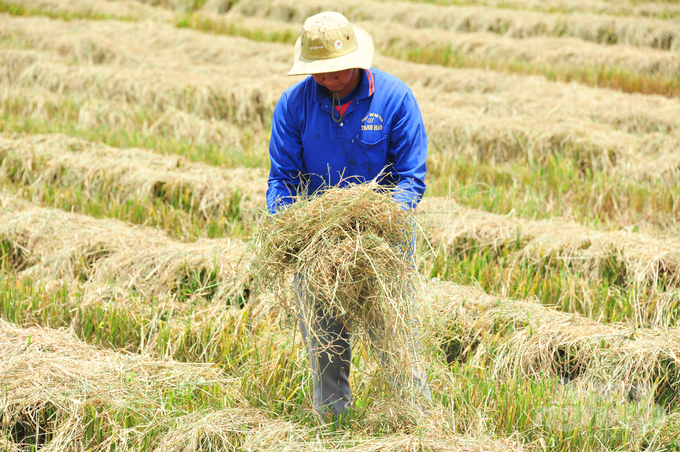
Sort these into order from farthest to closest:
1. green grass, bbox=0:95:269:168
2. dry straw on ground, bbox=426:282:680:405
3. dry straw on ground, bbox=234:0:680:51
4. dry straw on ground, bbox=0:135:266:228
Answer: dry straw on ground, bbox=234:0:680:51
green grass, bbox=0:95:269:168
dry straw on ground, bbox=0:135:266:228
dry straw on ground, bbox=426:282:680:405

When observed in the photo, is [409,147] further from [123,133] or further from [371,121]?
[123,133]

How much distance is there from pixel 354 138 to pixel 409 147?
0.20m

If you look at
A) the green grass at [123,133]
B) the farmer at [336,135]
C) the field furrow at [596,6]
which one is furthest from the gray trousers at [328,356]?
the field furrow at [596,6]

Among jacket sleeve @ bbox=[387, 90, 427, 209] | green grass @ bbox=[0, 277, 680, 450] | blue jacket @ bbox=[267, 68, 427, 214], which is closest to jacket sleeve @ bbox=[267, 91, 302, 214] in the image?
blue jacket @ bbox=[267, 68, 427, 214]

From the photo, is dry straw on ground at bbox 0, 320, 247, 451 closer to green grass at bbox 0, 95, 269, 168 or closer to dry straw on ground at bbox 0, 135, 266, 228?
dry straw on ground at bbox 0, 135, 266, 228

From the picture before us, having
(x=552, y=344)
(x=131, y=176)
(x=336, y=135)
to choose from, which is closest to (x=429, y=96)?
(x=131, y=176)

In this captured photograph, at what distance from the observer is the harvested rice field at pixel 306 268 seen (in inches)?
96.2

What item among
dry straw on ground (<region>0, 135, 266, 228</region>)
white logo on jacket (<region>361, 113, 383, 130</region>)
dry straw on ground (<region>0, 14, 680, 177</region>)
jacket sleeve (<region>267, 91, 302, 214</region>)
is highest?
white logo on jacket (<region>361, 113, 383, 130</region>)

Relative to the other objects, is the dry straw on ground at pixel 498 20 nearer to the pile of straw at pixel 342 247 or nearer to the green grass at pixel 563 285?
the green grass at pixel 563 285

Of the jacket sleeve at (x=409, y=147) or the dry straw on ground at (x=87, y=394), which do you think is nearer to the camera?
the jacket sleeve at (x=409, y=147)

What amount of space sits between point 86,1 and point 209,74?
7.46m

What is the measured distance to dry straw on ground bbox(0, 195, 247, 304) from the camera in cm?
370

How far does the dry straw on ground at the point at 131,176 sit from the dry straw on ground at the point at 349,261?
231 cm

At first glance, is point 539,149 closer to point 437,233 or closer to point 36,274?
point 437,233
